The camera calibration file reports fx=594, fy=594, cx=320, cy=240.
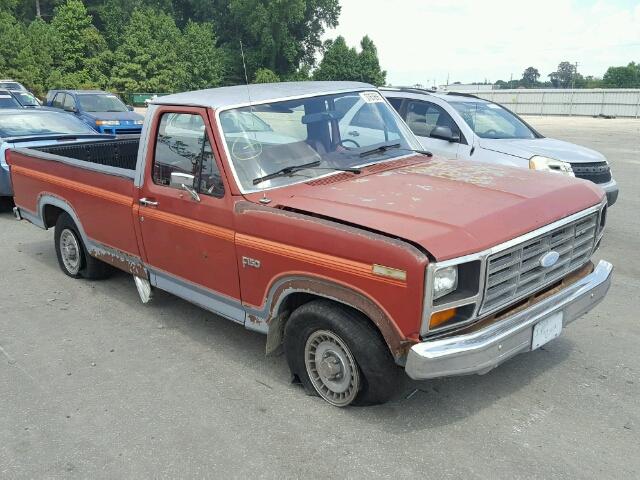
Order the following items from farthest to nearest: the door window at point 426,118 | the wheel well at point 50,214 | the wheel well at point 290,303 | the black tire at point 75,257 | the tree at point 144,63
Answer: the tree at point 144,63 → the door window at point 426,118 → the wheel well at point 50,214 → the black tire at point 75,257 → the wheel well at point 290,303

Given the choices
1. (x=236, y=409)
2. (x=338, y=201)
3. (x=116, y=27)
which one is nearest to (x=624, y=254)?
(x=338, y=201)

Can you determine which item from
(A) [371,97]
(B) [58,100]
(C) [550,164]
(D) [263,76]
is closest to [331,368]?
(A) [371,97]

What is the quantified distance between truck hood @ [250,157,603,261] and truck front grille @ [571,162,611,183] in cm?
361

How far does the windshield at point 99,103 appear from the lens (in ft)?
60.0

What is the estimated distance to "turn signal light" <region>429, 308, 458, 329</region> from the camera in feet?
10.4

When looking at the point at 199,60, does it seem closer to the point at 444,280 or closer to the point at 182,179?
the point at 182,179

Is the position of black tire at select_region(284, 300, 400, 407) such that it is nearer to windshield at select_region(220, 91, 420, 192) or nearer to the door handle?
windshield at select_region(220, 91, 420, 192)

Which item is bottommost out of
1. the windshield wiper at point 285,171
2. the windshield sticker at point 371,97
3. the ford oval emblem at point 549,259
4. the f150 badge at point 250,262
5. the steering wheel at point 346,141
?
the f150 badge at point 250,262

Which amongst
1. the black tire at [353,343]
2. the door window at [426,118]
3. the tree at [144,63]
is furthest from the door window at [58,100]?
the tree at [144,63]

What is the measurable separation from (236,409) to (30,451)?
1.21 metres

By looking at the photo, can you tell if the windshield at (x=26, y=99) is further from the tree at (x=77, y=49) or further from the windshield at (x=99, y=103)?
the tree at (x=77, y=49)

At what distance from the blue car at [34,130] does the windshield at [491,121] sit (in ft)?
17.7

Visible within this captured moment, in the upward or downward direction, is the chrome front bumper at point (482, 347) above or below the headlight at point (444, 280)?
below

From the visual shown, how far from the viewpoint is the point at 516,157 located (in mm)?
7684
